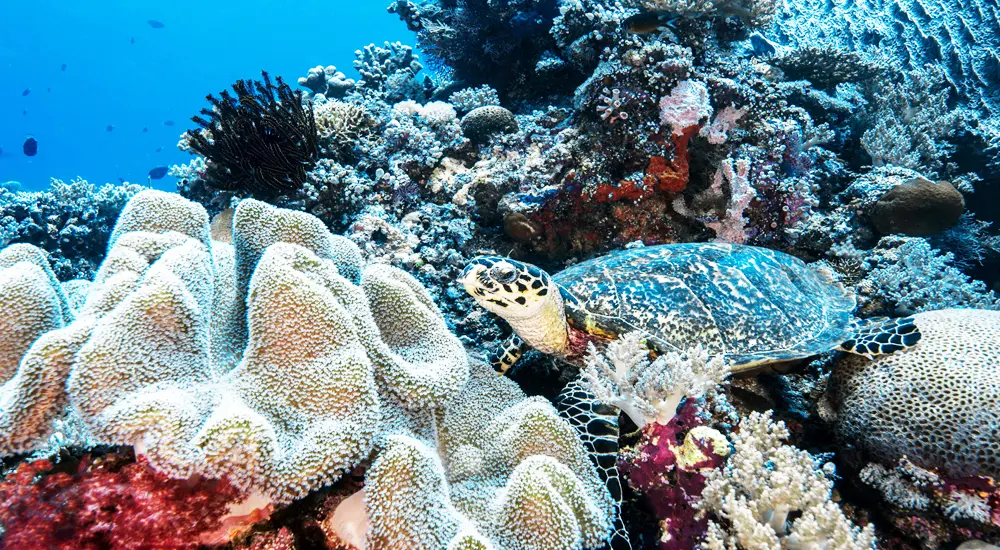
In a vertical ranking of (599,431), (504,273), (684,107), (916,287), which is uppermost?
(684,107)

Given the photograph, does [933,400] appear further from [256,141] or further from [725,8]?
[256,141]

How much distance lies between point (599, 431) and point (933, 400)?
1.82 metres

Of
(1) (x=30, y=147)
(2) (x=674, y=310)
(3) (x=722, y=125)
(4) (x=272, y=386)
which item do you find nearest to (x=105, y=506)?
(4) (x=272, y=386)

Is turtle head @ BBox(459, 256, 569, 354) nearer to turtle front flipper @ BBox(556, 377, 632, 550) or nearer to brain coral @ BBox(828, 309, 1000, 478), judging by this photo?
turtle front flipper @ BBox(556, 377, 632, 550)

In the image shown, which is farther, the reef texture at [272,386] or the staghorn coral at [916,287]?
the staghorn coral at [916,287]

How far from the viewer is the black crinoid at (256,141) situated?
14.1 ft

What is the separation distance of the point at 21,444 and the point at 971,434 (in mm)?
4009

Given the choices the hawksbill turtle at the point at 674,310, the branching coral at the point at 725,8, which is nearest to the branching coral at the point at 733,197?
the hawksbill turtle at the point at 674,310

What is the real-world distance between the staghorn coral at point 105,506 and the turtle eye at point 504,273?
176 centimetres

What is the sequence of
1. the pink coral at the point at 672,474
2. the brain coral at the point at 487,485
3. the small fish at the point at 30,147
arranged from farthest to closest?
1. the small fish at the point at 30,147
2. the pink coral at the point at 672,474
3. the brain coral at the point at 487,485

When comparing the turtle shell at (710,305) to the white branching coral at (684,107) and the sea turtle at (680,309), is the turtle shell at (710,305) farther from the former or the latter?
the white branching coral at (684,107)

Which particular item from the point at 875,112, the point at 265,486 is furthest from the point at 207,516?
the point at 875,112

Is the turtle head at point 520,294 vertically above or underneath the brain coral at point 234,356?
underneath

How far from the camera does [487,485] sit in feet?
6.12
